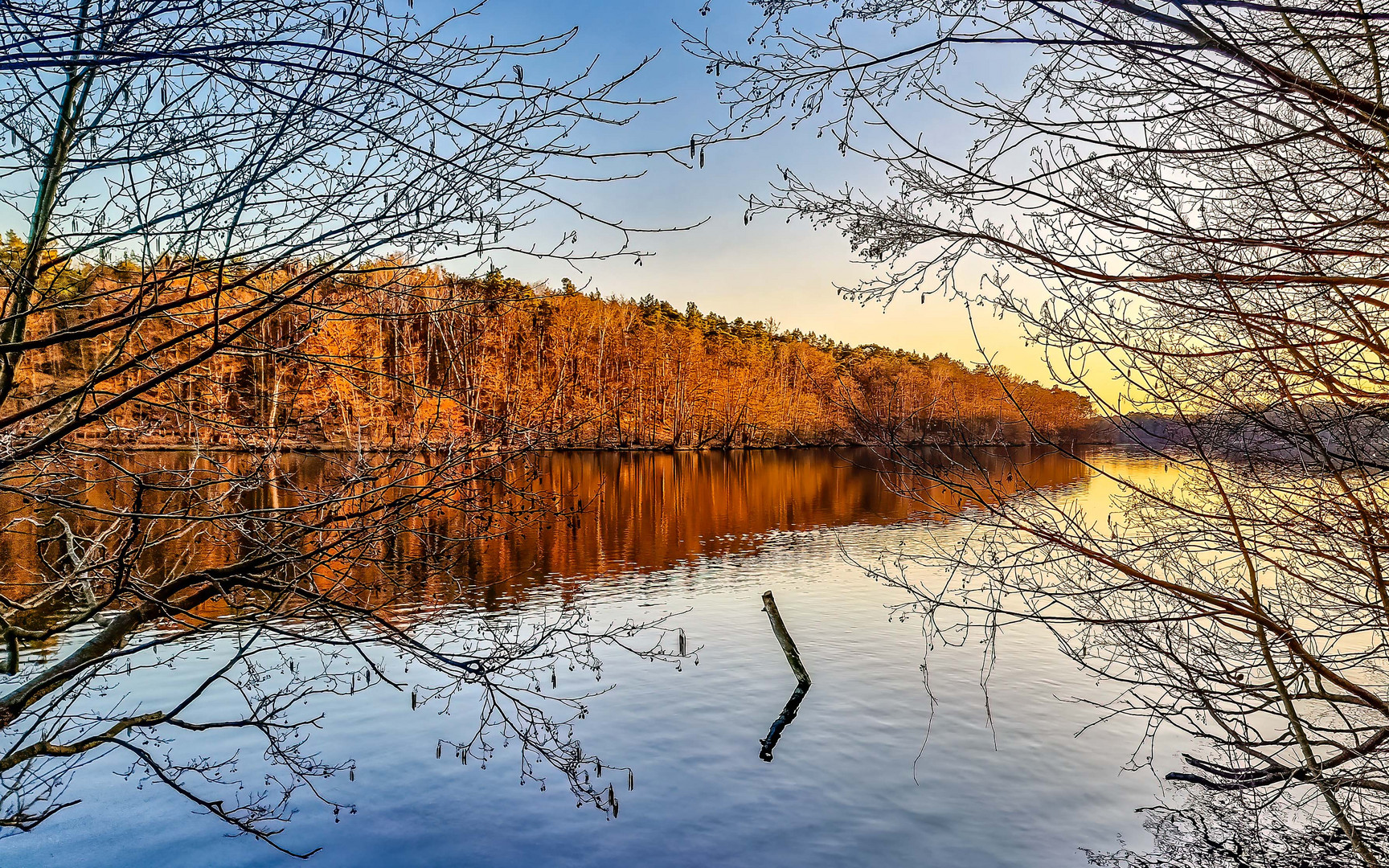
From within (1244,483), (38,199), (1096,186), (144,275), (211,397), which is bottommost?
(1244,483)

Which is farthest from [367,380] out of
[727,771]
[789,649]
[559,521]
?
[559,521]

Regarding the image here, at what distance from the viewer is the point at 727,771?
9.83 m

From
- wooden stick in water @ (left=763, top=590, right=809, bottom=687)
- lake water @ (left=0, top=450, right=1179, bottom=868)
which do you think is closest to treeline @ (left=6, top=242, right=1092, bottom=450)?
lake water @ (left=0, top=450, right=1179, bottom=868)

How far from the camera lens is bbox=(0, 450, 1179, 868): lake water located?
8.09 metres

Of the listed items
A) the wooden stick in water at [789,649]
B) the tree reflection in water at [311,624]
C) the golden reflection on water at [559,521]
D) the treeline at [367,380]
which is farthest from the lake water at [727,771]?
the golden reflection on water at [559,521]

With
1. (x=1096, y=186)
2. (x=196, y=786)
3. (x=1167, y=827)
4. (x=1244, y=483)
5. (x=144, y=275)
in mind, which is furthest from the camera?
(x=196, y=786)

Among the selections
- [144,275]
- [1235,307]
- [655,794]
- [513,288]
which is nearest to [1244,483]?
[1235,307]

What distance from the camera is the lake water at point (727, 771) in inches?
319

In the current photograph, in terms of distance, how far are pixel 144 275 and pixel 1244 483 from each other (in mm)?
4899

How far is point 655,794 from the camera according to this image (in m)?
9.27

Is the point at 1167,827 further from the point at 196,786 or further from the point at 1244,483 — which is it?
the point at 196,786

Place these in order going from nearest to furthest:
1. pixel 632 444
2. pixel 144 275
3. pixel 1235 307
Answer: pixel 144 275 < pixel 1235 307 < pixel 632 444

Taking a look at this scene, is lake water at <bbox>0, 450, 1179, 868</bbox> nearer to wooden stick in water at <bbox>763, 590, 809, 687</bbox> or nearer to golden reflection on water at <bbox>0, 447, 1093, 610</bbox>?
wooden stick in water at <bbox>763, 590, 809, 687</bbox>

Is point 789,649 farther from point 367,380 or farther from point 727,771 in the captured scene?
point 367,380
